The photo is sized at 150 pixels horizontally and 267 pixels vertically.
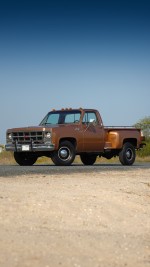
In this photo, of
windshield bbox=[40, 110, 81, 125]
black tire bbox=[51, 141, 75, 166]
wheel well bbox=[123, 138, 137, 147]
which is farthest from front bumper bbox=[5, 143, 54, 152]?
wheel well bbox=[123, 138, 137, 147]

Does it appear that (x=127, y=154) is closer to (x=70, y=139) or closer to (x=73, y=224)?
(x=70, y=139)

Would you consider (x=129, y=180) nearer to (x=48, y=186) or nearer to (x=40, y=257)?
(x=48, y=186)

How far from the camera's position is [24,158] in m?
26.7

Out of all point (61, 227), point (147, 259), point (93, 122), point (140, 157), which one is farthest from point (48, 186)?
point (140, 157)

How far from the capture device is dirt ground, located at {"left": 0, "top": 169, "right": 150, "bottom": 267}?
9523 mm

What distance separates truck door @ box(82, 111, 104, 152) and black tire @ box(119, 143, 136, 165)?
3.54ft

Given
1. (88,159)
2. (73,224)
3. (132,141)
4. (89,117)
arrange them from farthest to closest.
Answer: (88,159)
(132,141)
(89,117)
(73,224)

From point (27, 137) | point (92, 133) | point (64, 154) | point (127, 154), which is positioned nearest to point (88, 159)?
point (127, 154)

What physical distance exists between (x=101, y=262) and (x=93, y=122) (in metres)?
16.3

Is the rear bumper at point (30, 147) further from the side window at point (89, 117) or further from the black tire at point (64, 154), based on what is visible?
the side window at point (89, 117)

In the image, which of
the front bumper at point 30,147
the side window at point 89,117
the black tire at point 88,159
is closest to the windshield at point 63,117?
the side window at point 89,117

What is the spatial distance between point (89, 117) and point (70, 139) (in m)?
1.23

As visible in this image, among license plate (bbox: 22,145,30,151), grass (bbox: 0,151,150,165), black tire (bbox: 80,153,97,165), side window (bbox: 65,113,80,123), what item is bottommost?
grass (bbox: 0,151,150,165)

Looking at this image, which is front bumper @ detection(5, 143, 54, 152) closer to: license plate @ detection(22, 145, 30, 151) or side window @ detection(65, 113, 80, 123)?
license plate @ detection(22, 145, 30, 151)
